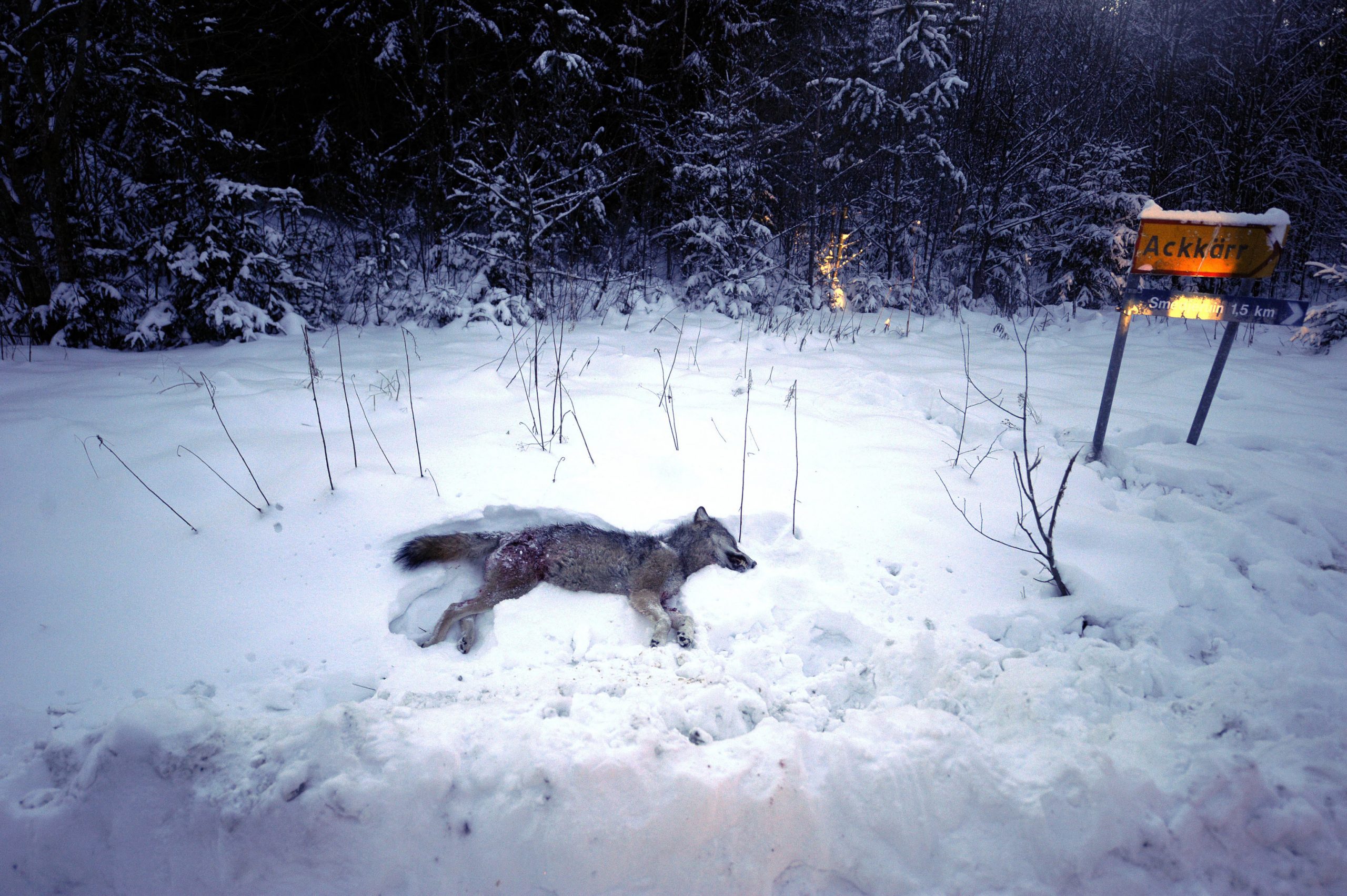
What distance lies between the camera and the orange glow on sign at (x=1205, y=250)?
3.74 meters

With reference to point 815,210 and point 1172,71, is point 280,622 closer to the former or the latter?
point 815,210

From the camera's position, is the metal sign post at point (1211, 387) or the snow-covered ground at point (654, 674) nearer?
the snow-covered ground at point (654, 674)

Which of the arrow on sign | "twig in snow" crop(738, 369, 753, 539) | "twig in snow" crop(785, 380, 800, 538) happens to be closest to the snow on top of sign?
the arrow on sign

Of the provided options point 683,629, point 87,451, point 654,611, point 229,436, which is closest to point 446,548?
point 654,611

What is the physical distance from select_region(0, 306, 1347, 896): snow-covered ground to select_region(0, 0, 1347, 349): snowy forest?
497 cm

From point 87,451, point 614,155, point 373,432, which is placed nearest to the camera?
point 87,451

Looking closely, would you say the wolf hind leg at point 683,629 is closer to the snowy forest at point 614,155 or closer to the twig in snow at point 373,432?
the twig in snow at point 373,432

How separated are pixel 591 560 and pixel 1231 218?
498 centimetres

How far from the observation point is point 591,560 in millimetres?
3174

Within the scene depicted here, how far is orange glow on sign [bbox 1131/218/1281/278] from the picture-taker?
147 inches

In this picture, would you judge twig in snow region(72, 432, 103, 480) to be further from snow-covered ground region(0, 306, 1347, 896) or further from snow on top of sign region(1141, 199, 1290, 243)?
snow on top of sign region(1141, 199, 1290, 243)

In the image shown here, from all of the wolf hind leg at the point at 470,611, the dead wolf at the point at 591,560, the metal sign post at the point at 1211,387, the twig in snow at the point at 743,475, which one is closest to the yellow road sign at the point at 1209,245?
the metal sign post at the point at 1211,387

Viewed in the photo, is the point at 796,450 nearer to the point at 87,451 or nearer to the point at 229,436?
the point at 229,436

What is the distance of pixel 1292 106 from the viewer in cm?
1256
